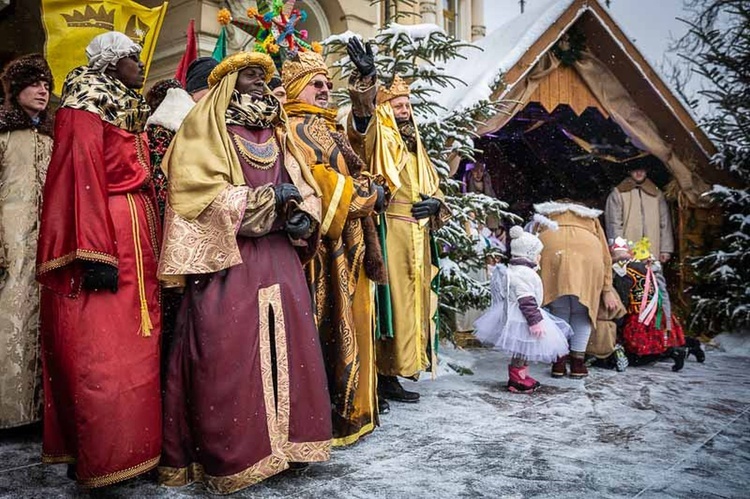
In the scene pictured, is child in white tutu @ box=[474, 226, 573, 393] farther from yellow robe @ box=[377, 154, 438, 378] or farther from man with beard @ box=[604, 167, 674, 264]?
man with beard @ box=[604, 167, 674, 264]

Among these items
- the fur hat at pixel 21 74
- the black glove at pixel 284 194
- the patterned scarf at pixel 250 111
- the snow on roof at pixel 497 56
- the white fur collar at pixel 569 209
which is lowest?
the black glove at pixel 284 194

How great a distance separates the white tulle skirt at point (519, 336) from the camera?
187 inches

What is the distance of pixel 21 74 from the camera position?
3527 millimetres

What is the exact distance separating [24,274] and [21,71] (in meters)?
1.16

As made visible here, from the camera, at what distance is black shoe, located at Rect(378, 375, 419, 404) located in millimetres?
4445

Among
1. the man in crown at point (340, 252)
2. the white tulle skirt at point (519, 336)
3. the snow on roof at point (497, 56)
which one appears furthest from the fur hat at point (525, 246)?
the man in crown at point (340, 252)

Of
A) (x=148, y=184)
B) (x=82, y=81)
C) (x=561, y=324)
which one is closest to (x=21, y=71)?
(x=82, y=81)

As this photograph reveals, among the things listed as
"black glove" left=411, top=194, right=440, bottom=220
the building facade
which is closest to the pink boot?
"black glove" left=411, top=194, right=440, bottom=220

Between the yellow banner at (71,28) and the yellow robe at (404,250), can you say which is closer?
the yellow banner at (71,28)

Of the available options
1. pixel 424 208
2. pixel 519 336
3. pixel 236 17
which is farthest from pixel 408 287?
pixel 236 17

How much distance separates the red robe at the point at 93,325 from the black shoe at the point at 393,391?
2.09 meters

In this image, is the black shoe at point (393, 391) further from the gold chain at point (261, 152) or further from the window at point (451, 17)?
the window at point (451, 17)

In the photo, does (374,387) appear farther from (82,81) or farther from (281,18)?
(281,18)

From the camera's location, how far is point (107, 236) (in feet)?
8.55
